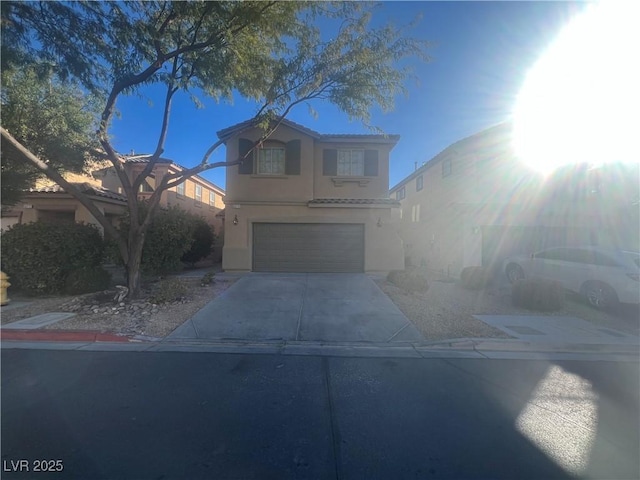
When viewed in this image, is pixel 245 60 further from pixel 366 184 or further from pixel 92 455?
pixel 92 455

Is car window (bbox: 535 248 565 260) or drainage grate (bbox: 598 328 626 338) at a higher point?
car window (bbox: 535 248 565 260)

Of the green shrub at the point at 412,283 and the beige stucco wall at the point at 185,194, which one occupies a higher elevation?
the beige stucco wall at the point at 185,194

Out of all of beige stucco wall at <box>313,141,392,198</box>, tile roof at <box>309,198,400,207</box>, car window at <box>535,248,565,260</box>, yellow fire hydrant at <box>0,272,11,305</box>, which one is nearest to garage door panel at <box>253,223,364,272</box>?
tile roof at <box>309,198,400,207</box>

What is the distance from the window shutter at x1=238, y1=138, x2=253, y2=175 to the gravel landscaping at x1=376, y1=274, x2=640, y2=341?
7.47 meters

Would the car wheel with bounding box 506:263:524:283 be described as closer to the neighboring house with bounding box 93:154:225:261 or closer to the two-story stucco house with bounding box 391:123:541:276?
the two-story stucco house with bounding box 391:123:541:276

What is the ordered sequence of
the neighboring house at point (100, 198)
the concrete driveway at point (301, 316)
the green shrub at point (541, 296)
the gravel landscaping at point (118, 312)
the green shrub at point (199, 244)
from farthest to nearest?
the neighboring house at point (100, 198) → the green shrub at point (199, 244) → the green shrub at point (541, 296) → the gravel landscaping at point (118, 312) → the concrete driveway at point (301, 316)

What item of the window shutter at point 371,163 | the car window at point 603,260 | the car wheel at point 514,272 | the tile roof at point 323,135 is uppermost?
the tile roof at point 323,135

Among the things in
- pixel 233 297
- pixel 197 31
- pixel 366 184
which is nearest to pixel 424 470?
pixel 233 297

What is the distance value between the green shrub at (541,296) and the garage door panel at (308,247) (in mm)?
6069

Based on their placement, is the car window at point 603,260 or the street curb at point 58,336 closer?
the street curb at point 58,336

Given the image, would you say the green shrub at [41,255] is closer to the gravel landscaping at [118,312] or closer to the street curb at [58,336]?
the gravel landscaping at [118,312]

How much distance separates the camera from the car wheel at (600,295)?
8109 millimetres

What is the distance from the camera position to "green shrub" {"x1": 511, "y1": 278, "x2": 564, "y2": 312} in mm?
7934

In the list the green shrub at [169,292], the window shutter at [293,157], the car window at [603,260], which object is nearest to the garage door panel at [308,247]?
the window shutter at [293,157]
